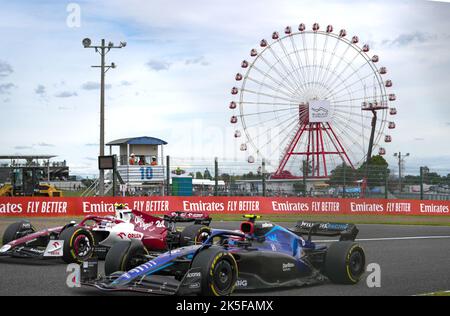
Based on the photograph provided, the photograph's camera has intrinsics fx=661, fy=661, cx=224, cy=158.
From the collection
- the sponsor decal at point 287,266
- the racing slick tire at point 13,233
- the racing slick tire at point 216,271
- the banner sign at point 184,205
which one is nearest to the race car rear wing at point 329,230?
the sponsor decal at point 287,266

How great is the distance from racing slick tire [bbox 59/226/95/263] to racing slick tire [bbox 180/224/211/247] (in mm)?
1379

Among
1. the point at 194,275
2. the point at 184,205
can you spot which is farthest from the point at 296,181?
the point at 194,275

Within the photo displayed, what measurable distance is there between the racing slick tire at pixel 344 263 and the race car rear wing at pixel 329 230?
520 millimetres

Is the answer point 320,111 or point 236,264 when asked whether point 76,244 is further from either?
point 320,111

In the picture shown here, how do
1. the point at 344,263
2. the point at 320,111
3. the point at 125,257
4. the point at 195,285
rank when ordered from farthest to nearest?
the point at 320,111
the point at 344,263
the point at 125,257
the point at 195,285

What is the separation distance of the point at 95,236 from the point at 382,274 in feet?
13.7

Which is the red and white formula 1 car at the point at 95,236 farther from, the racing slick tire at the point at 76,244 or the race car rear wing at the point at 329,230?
the race car rear wing at the point at 329,230

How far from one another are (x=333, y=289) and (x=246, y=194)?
462 inches

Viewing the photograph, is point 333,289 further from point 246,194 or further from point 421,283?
point 246,194

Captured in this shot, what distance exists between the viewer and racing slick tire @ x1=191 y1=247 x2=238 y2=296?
6.12 m

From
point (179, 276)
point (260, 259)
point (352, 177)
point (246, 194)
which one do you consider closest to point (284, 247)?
point (260, 259)

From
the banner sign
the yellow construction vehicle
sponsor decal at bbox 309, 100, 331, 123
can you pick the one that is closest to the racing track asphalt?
the banner sign

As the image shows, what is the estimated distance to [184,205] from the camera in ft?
59.0

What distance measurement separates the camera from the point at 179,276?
669 centimetres
